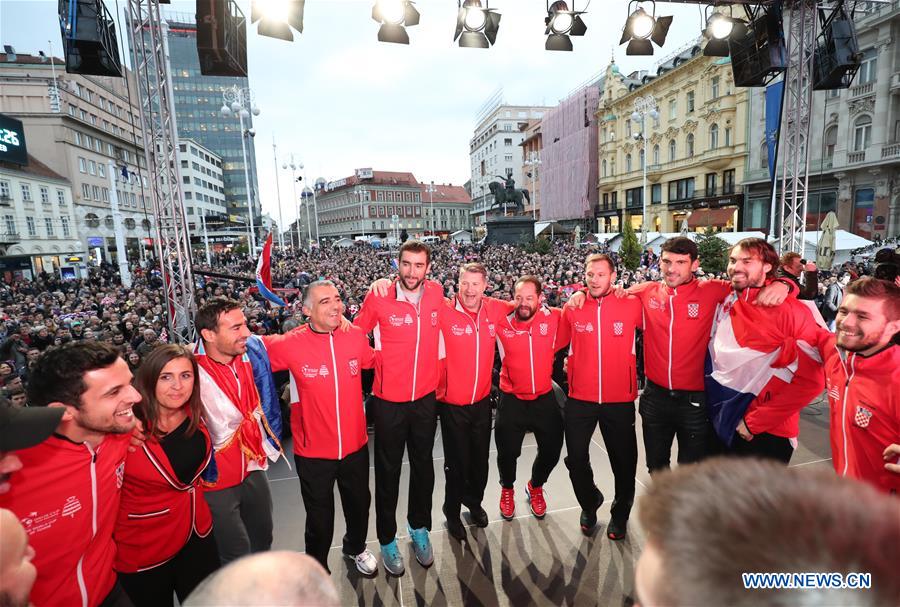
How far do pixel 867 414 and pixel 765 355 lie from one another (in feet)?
2.71

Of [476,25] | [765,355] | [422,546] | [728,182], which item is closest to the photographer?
[765,355]

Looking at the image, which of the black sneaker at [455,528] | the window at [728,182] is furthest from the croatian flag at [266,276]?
the window at [728,182]

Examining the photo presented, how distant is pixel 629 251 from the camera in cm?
2200

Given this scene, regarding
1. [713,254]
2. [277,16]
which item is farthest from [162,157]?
[713,254]

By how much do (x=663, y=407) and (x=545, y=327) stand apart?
3.74 ft

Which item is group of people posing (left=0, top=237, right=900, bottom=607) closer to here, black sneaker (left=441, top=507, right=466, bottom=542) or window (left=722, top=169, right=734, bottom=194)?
black sneaker (left=441, top=507, right=466, bottom=542)

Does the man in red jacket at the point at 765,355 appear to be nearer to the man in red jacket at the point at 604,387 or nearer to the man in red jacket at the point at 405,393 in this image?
the man in red jacket at the point at 604,387

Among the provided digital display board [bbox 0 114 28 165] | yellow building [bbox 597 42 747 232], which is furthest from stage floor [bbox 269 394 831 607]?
digital display board [bbox 0 114 28 165]

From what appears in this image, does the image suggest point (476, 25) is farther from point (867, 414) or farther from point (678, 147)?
point (678, 147)

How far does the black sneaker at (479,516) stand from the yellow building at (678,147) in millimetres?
29036

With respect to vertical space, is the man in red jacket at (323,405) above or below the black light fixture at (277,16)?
below

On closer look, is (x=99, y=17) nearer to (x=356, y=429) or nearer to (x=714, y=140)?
(x=356, y=429)

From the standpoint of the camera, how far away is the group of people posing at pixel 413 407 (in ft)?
6.37

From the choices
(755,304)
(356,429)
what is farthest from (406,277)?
(755,304)
